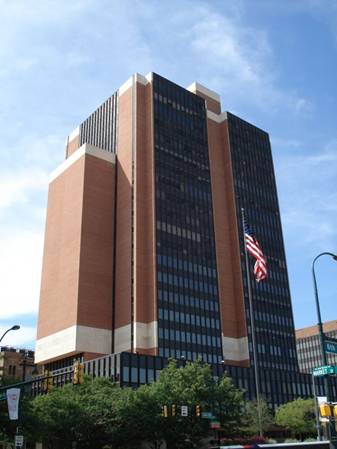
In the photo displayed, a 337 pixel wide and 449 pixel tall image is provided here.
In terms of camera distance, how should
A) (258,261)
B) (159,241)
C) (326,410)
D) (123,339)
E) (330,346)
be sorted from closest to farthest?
(326,410)
(330,346)
(258,261)
(123,339)
(159,241)

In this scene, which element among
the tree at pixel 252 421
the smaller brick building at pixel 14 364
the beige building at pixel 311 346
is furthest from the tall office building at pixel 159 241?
the beige building at pixel 311 346

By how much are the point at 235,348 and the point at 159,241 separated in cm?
2744

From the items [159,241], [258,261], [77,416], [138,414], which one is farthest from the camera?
[159,241]

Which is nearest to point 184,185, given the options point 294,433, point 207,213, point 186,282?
point 207,213

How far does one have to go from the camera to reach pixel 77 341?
9888cm

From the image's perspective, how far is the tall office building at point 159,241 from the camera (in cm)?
10331

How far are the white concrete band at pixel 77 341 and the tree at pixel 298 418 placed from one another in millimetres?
34103

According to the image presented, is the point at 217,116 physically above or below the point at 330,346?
above

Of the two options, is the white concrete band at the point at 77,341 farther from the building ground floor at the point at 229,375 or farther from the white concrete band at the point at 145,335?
the white concrete band at the point at 145,335

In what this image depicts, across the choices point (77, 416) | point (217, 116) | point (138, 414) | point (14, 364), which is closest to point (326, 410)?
point (138, 414)

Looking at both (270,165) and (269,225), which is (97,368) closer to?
(269,225)

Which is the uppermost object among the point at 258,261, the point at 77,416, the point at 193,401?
the point at 258,261

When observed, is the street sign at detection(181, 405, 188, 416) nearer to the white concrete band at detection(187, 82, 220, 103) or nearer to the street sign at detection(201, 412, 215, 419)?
the street sign at detection(201, 412, 215, 419)

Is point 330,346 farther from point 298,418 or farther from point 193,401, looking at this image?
point 298,418
